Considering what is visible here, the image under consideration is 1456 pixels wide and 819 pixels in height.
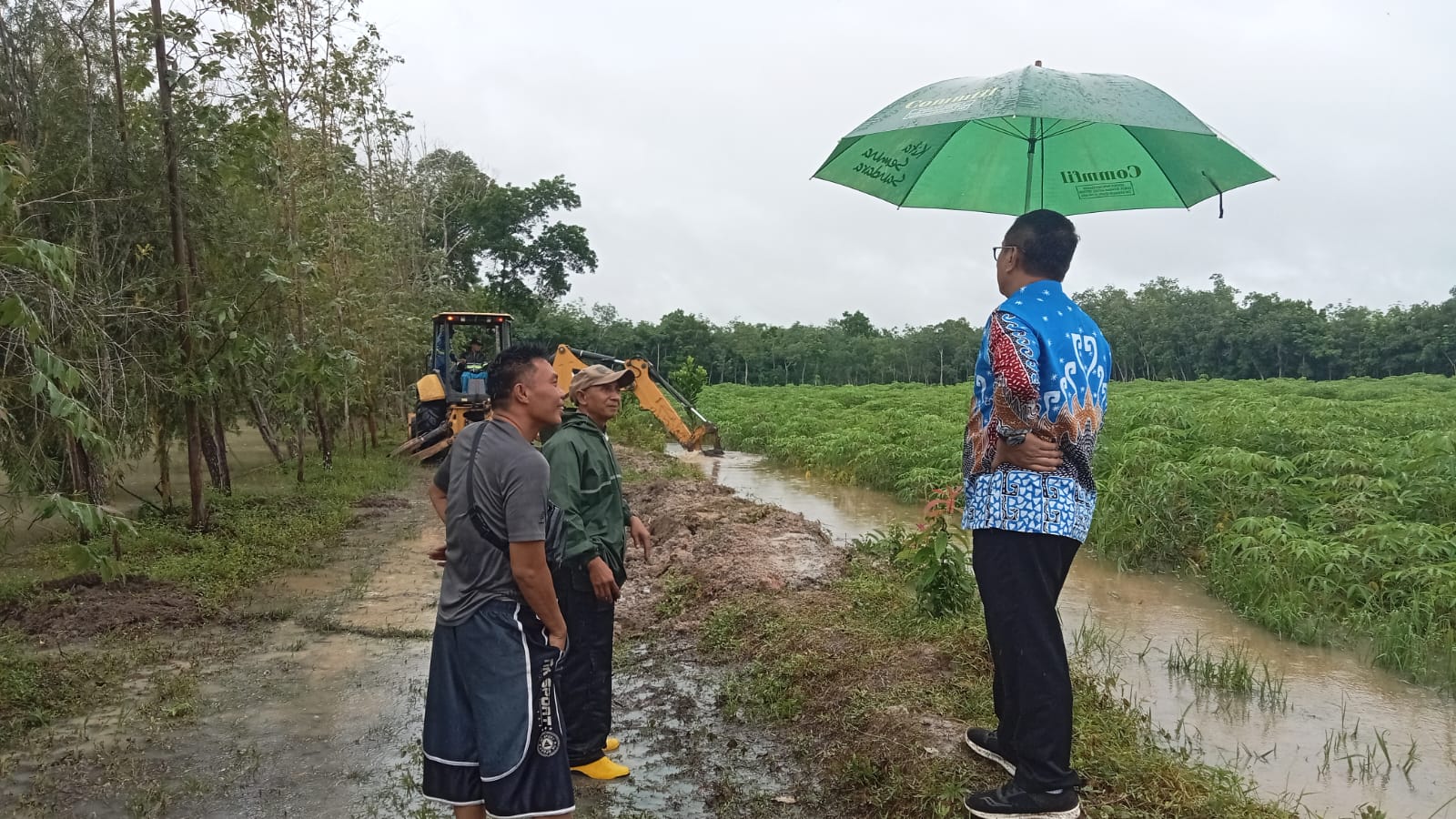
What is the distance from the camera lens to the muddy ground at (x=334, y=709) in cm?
382

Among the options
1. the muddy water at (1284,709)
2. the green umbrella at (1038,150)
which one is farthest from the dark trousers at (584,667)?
the muddy water at (1284,709)

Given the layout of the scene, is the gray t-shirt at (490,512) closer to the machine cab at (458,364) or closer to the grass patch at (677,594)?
the grass patch at (677,594)

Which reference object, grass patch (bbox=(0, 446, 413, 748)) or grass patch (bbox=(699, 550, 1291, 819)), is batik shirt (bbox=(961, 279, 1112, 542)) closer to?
grass patch (bbox=(699, 550, 1291, 819))

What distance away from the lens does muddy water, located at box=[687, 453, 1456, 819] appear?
4.29m

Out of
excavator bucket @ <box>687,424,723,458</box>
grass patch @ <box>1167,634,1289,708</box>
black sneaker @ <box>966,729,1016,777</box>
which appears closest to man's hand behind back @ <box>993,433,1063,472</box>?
black sneaker @ <box>966,729,1016,777</box>

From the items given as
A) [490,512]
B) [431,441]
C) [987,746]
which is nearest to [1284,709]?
[987,746]

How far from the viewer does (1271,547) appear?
7.27m

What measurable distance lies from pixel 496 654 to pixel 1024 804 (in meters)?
1.73

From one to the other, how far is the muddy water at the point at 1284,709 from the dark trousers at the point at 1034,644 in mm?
1590

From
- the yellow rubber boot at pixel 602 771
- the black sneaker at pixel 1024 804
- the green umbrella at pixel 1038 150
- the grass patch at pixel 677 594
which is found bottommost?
the yellow rubber boot at pixel 602 771

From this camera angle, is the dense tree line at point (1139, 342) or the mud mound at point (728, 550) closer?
the mud mound at point (728, 550)

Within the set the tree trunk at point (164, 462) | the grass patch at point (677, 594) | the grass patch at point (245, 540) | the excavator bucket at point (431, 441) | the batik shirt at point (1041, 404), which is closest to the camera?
the batik shirt at point (1041, 404)

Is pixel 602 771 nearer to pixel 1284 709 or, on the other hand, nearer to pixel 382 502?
Answer: pixel 1284 709

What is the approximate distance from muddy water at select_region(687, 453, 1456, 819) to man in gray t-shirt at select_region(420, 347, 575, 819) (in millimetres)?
3104
